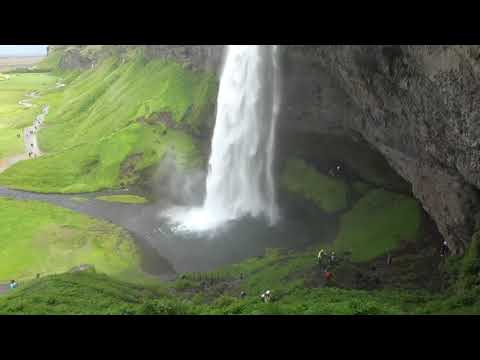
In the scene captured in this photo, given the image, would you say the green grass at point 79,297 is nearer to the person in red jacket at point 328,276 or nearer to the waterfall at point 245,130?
the person in red jacket at point 328,276

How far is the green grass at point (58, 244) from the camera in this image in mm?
33875

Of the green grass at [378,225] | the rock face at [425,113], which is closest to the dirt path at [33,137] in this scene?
the rock face at [425,113]

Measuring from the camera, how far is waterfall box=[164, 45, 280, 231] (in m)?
42.9

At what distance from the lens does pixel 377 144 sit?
36.3 m

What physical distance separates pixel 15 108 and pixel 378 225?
305 feet

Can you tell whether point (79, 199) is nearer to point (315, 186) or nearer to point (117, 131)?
point (117, 131)

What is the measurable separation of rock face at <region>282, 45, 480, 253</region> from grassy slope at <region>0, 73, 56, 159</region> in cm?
5198

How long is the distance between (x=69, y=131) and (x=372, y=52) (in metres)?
57.9

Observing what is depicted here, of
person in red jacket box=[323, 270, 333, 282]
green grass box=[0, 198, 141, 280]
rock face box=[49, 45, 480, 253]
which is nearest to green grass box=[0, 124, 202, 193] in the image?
green grass box=[0, 198, 141, 280]

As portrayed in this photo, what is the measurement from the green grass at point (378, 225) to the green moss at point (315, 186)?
208 cm

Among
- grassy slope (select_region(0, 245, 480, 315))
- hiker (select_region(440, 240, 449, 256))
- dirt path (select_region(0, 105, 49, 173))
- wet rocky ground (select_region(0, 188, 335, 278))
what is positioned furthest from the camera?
dirt path (select_region(0, 105, 49, 173))

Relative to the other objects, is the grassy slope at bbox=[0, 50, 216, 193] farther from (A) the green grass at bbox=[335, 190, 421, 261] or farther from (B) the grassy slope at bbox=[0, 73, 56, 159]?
(A) the green grass at bbox=[335, 190, 421, 261]
